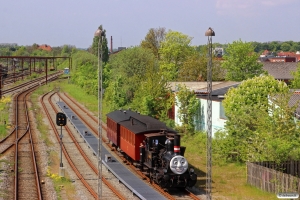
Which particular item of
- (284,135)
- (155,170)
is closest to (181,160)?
(155,170)

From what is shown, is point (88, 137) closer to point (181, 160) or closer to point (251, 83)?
point (251, 83)

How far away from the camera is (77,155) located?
3000 centimetres

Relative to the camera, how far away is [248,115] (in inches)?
1087

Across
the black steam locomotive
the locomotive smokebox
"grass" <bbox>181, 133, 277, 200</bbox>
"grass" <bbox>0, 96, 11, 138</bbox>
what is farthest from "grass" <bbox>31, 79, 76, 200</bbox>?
"grass" <bbox>181, 133, 277, 200</bbox>

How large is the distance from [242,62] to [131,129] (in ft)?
107

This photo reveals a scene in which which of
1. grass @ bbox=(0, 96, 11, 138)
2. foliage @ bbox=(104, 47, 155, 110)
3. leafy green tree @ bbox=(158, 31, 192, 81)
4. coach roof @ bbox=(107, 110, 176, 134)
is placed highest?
leafy green tree @ bbox=(158, 31, 192, 81)

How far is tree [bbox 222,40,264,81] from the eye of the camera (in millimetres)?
54281

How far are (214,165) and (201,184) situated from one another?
4225 mm

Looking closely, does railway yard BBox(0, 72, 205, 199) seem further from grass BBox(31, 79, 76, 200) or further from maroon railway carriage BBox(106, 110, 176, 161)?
maroon railway carriage BBox(106, 110, 176, 161)

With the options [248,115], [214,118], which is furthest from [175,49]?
[248,115]

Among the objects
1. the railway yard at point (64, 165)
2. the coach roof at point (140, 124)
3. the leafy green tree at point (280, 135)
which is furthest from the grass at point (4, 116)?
the leafy green tree at point (280, 135)

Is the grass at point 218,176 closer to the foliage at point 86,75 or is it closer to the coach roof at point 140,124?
the coach roof at point 140,124

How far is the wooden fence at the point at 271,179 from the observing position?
19453 millimetres

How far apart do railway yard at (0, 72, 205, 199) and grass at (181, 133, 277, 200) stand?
147cm
